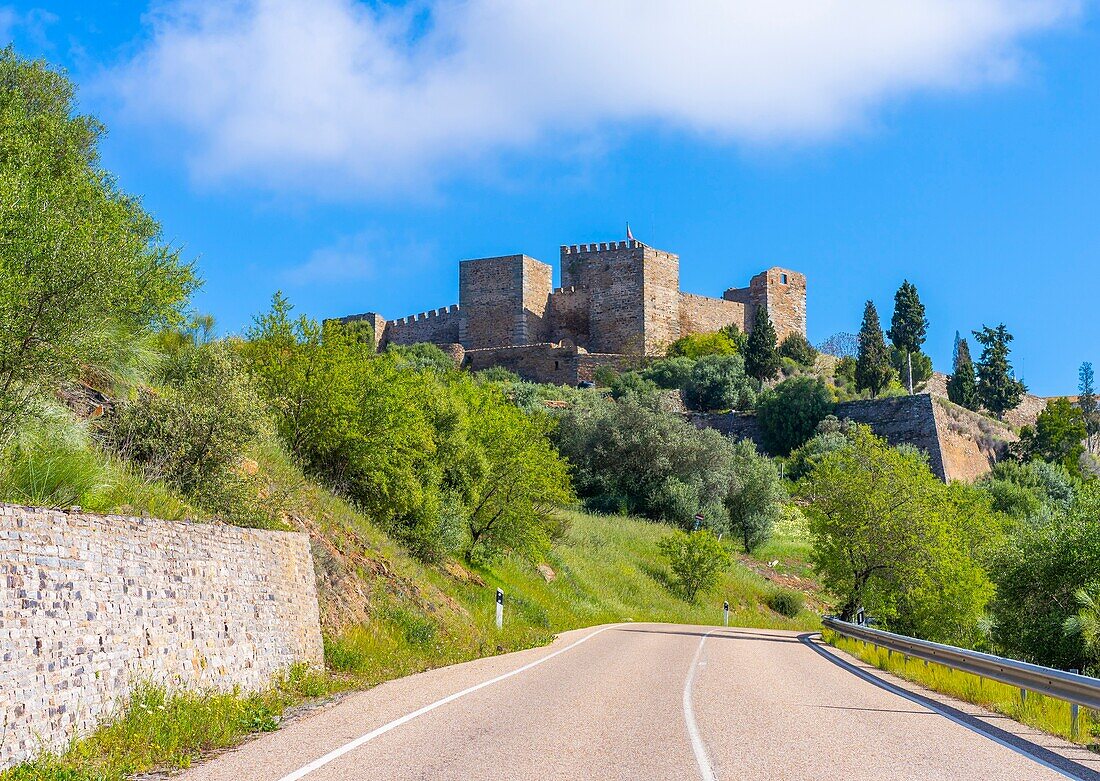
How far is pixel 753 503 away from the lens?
173 feet

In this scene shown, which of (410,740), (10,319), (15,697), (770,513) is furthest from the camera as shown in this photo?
(770,513)

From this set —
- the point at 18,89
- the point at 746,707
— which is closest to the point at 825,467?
the point at 746,707

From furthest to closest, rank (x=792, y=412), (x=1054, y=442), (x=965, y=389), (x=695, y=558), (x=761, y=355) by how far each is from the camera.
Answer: (x=965, y=389) < (x=761, y=355) < (x=1054, y=442) < (x=792, y=412) < (x=695, y=558)

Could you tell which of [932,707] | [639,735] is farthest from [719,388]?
[639,735]

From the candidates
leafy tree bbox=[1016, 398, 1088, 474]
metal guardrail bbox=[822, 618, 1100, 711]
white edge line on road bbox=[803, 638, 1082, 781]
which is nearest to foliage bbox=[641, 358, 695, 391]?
leafy tree bbox=[1016, 398, 1088, 474]

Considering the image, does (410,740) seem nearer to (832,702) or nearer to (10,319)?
(832,702)

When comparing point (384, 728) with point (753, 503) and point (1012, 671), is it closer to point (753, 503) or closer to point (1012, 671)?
point (1012, 671)

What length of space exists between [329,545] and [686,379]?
52.1 m

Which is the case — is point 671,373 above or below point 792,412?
above

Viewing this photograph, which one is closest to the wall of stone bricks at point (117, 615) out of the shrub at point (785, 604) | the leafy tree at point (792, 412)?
the shrub at point (785, 604)

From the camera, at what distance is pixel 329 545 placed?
1764 centimetres

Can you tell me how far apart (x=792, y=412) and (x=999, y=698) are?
51.8 metres

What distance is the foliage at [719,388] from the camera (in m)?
66.6

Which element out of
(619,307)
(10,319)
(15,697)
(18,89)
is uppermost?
(619,307)
